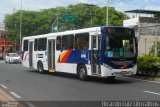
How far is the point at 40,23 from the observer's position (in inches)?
3182

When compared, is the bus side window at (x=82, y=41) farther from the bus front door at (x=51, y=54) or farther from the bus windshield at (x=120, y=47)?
the bus front door at (x=51, y=54)

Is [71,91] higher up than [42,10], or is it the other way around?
[42,10]

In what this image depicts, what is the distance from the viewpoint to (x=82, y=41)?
2103 cm

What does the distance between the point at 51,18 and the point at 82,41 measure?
60.3 m

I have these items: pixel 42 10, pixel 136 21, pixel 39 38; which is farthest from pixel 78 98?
pixel 42 10

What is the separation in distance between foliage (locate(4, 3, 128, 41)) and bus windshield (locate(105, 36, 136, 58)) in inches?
2218

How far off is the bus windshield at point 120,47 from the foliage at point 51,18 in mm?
56346

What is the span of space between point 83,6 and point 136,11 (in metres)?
14.4

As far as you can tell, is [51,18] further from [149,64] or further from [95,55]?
[95,55]

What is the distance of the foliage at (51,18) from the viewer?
258ft

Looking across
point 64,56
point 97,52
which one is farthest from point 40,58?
point 97,52

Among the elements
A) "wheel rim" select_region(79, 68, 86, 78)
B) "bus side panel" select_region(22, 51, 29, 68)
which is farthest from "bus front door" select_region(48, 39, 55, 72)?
"bus side panel" select_region(22, 51, 29, 68)

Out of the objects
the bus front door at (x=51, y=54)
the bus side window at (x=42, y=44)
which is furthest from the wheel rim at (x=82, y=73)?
the bus side window at (x=42, y=44)

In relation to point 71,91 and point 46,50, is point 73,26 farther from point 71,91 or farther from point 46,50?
point 71,91
